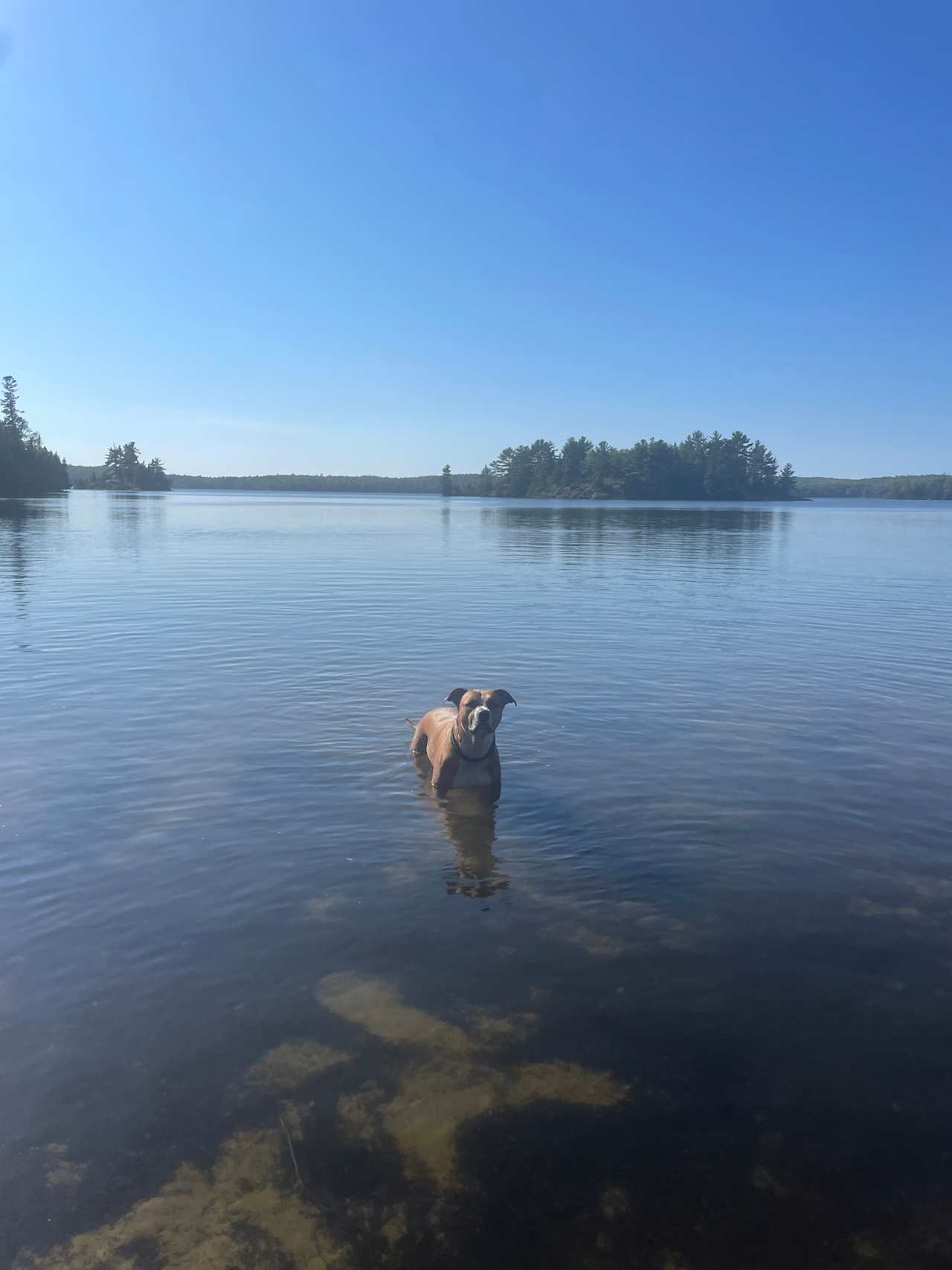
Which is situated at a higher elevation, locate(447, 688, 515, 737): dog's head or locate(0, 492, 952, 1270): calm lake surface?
locate(447, 688, 515, 737): dog's head

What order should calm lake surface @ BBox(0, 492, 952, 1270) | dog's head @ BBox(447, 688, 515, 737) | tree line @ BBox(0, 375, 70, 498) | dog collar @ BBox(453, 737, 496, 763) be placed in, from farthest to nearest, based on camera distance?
tree line @ BBox(0, 375, 70, 498)
dog collar @ BBox(453, 737, 496, 763)
dog's head @ BBox(447, 688, 515, 737)
calm lake surface @ BBox(0, 492, 952, 1270)

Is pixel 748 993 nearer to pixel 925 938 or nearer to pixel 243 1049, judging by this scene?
pixel 925 938

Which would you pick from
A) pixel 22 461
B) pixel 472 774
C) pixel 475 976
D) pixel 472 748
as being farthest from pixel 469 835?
pixel 22 461

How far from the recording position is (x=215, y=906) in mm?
8781

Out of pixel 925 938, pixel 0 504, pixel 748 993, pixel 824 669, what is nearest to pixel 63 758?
pixel 748 993

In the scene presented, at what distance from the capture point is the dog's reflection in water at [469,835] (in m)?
9.32

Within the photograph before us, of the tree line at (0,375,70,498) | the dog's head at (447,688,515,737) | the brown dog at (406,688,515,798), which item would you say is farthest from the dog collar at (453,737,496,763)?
the tree line at (0,375,70,498)

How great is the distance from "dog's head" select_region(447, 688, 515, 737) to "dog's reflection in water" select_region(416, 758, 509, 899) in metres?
0.91

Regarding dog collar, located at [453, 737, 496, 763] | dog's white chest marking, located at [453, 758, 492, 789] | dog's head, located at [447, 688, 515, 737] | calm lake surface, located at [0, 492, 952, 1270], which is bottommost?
calm lake surface, located at [0, 492, 952, 1270]

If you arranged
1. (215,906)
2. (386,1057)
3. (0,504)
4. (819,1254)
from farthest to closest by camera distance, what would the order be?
(0,504) → (215,906) → (386,1057) → (819,1254)

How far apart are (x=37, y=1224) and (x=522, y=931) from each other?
4.45 meters

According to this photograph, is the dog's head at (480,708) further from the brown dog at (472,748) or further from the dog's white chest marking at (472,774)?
the dog's white chest marking at (472,774)

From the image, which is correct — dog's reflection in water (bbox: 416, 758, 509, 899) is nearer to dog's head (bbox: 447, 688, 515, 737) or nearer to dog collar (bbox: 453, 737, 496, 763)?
dog collar (bbox: 453, 737, 496, 763)

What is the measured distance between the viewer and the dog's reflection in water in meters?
9.32
